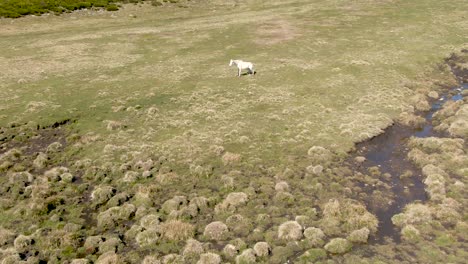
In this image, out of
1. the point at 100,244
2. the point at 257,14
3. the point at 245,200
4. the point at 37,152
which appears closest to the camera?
the point at 100,244

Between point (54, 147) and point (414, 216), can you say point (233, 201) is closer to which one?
point (414, 216)

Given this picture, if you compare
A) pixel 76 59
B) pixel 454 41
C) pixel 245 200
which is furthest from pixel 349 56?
pixel 76 59

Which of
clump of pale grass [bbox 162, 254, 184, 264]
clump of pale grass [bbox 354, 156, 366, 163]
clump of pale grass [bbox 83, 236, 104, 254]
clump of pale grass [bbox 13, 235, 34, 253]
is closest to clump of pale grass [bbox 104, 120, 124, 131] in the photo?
clump of pale grass [bbox 13, 235, 34, 253]

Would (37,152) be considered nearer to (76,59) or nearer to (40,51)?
(76,59)

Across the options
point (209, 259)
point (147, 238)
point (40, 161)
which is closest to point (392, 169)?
point (209, 259)

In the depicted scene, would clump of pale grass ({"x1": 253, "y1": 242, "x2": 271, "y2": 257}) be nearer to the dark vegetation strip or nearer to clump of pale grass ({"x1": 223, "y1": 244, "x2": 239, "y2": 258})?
clump of pale grass ({"x1": 223, "y1": 244, "x2": 239, "y2": 258})

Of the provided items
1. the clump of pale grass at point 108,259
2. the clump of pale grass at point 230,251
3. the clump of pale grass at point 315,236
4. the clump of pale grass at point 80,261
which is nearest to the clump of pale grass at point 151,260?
the clump of pale grass at point 108,259
